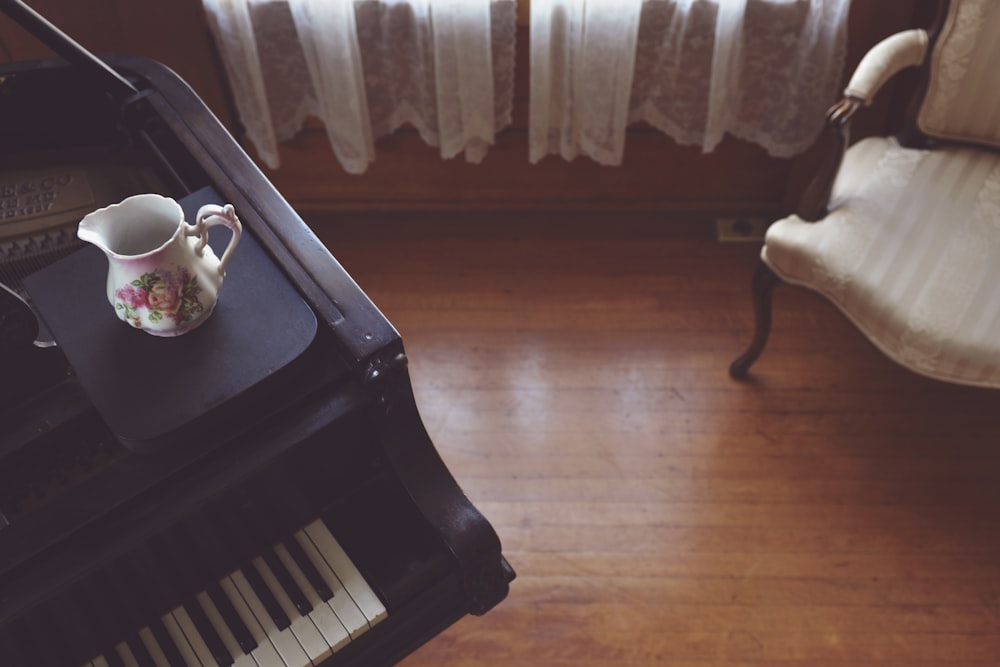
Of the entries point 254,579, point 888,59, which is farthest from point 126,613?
point 888,59

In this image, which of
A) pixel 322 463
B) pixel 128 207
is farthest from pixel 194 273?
pixel 322 463

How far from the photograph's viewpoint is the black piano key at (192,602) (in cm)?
97

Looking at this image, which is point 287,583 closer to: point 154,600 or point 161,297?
point 154,600

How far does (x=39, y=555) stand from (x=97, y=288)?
0.94ft

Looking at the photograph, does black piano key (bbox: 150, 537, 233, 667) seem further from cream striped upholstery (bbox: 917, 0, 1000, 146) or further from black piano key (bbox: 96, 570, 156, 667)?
cream striped upholstery (bbox: 917, 0, 1000, 146)

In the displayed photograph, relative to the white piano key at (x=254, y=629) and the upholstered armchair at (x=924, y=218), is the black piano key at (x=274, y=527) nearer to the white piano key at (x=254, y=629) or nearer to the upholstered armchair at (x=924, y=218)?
the white piano key at (x=254, y=629)

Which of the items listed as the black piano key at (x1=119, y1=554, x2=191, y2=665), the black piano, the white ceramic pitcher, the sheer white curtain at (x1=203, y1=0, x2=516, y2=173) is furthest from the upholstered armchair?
the black piano key at (x1=119, y1=554, x2=191, y2=665)

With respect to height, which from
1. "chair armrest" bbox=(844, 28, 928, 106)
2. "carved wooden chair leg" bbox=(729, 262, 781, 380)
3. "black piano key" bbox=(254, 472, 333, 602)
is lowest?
"carved wooden chair leg" bbox=(729, 262, 781, 380)

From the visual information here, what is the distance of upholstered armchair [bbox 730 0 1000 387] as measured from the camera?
60.7 inches

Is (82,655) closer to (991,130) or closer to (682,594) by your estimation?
(682,594)

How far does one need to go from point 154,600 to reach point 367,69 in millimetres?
1401

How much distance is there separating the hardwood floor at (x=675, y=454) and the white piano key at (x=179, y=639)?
708 mm

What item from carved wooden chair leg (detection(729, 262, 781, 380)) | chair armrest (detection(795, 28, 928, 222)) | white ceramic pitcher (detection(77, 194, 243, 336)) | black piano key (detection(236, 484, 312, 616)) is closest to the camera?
white ceramic pitcher (detection(77, 194, 243, 336))

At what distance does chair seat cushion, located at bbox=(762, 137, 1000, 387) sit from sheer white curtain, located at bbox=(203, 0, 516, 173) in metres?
0.74
